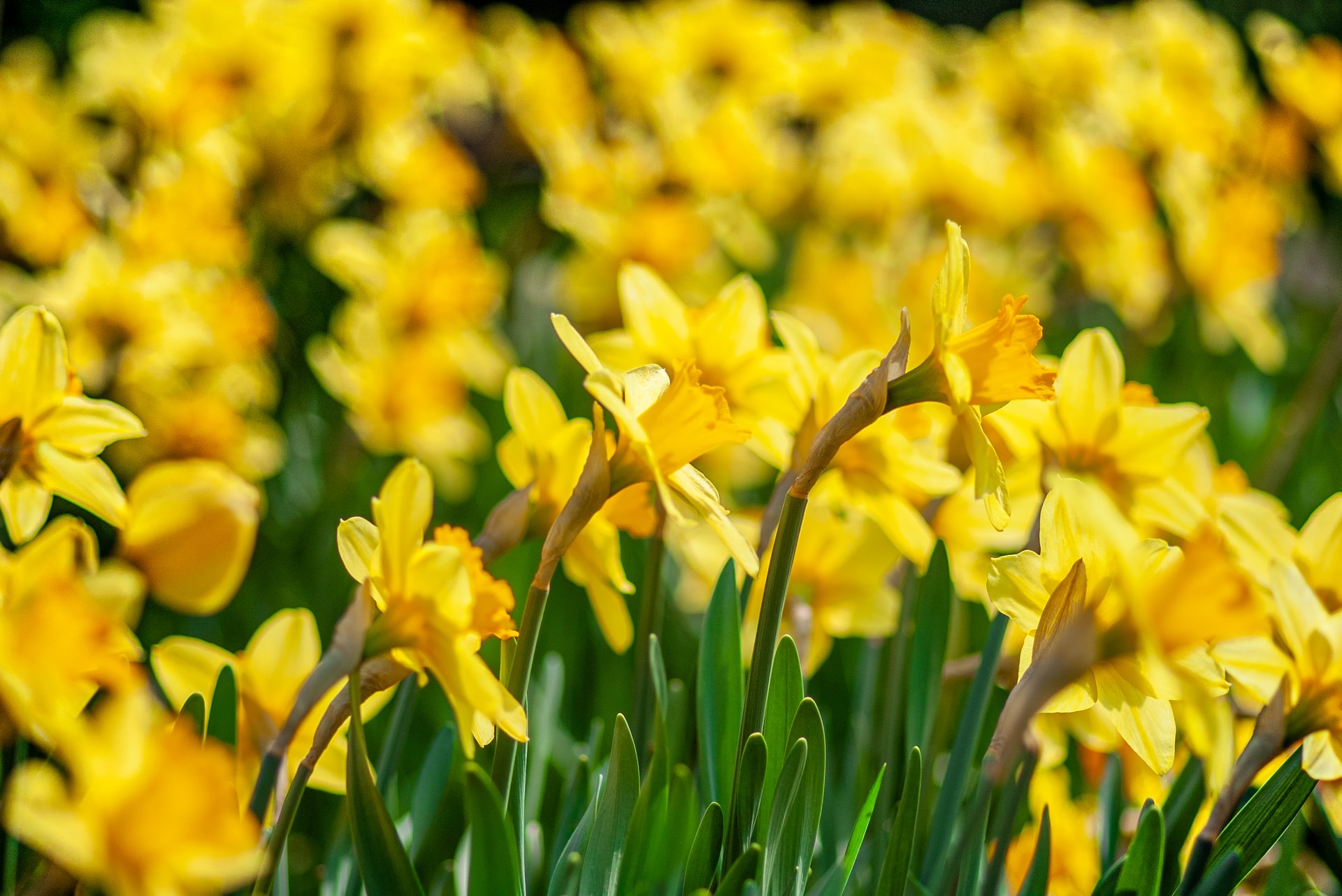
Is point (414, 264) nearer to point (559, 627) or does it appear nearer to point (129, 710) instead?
point (559, 627)

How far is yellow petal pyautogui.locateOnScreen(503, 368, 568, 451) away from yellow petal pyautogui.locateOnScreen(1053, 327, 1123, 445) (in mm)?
415

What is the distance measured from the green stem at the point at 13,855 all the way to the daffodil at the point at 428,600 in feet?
1.24

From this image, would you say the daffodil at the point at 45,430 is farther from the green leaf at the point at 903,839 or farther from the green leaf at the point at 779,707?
the green leaf at the point at 903,839

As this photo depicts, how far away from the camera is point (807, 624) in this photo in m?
0.93

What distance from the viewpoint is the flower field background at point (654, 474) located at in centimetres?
63

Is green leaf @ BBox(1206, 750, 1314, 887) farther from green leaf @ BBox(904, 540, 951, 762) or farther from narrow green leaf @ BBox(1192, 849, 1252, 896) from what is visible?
green leaf @ BBox(904, 540, 951, 762)

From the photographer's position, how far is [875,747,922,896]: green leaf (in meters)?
0.71

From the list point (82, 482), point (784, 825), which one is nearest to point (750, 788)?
point (784, 825)

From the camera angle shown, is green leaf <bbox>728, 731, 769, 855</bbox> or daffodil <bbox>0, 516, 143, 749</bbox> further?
green leaf <bbox>728, 731, 769, 855</bbox>

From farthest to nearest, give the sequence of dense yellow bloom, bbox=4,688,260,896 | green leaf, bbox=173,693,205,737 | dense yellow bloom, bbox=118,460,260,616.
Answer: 1. dense yellow bloom, bbox=118,460,260,616
2. green leaf, bbox=173,693,205,737
3. dense yellow bloom, bbox=4,688,260,896

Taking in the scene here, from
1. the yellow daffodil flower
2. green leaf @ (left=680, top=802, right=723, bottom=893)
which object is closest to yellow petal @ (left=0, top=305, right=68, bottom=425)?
the yellow daffodil flower

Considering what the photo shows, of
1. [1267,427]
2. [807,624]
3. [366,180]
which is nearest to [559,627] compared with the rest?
[807,624]

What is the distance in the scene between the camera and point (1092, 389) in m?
0.87

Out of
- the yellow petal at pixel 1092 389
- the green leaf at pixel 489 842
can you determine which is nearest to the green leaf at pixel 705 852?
the green leaf at pixel 489 842
